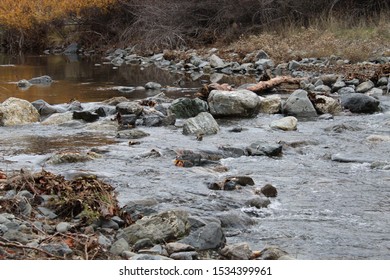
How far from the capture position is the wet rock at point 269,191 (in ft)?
18.2

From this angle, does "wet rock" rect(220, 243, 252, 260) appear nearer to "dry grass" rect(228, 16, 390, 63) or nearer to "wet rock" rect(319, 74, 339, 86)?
"wet rock" rect(319, 74, 339, 86)

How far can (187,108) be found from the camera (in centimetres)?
1003

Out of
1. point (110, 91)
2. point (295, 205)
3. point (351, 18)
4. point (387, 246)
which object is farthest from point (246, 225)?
point (351, 18)

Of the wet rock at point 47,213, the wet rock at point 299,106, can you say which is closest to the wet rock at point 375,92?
the wet rock at point 299,106

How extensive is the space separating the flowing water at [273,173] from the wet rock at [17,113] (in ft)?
0.91

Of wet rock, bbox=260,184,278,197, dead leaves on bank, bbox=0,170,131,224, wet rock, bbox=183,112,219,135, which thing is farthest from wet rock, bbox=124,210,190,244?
wet rock, bbox=183,112,219,135

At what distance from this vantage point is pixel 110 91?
13.8m

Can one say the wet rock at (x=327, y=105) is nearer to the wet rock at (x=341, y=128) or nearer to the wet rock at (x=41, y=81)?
the wet rock at (x=341, y=128)

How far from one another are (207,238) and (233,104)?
583cm

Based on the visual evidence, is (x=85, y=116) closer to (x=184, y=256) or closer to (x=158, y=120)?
(x=158, y=120)

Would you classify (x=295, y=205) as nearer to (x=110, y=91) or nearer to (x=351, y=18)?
(x=110, y=91)

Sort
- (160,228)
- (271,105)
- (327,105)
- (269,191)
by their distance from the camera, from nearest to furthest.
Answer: (160,228) → (269,191) → (327,105) → (271,105)

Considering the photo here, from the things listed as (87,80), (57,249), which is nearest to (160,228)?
(57,249)

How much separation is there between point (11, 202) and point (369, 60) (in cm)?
1284
